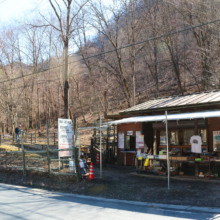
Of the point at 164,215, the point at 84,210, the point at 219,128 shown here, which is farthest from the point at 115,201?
the point at 219,128

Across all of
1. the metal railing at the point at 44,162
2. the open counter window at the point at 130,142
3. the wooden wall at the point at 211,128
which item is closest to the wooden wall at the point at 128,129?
the open counter window at the point at 130,142

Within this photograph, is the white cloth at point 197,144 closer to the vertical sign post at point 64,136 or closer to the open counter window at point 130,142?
the vertical sign post at point 64,136

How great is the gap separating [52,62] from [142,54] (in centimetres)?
1320

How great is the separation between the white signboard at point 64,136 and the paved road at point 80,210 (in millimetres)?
2848

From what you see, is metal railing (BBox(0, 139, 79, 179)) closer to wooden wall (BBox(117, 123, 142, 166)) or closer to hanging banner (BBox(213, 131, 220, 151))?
wooden wall (BBox(117, 123, 142, 166))

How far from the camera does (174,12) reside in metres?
23.0

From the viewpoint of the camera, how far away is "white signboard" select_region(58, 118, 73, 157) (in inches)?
462

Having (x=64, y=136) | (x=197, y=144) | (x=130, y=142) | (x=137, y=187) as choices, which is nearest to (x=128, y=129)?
(x=130, y=142)

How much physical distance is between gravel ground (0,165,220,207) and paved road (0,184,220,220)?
685mm

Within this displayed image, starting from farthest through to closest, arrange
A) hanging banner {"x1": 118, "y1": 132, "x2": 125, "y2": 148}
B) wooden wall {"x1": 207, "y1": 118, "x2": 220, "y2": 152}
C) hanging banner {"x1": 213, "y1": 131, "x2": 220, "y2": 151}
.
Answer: hanging banner {"x1": 118, "y1": 132, "x2": 125, "y2": 148}
wooden wall {"x1": 207, "y1": 118, "x2": 220, "y2": 152}
hanging banner {"x1": 213, "y1": 131, "x2": 220, "y2": 151}

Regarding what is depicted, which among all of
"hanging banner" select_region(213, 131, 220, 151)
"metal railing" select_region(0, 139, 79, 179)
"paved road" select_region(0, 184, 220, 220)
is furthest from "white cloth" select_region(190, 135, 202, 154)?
"metal railing" select_region(0, 139, 79, 179)

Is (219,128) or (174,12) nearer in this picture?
(219,128)

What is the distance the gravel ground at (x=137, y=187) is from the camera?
8095 millimetres

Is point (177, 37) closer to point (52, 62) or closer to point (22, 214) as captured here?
point (52, 62)
